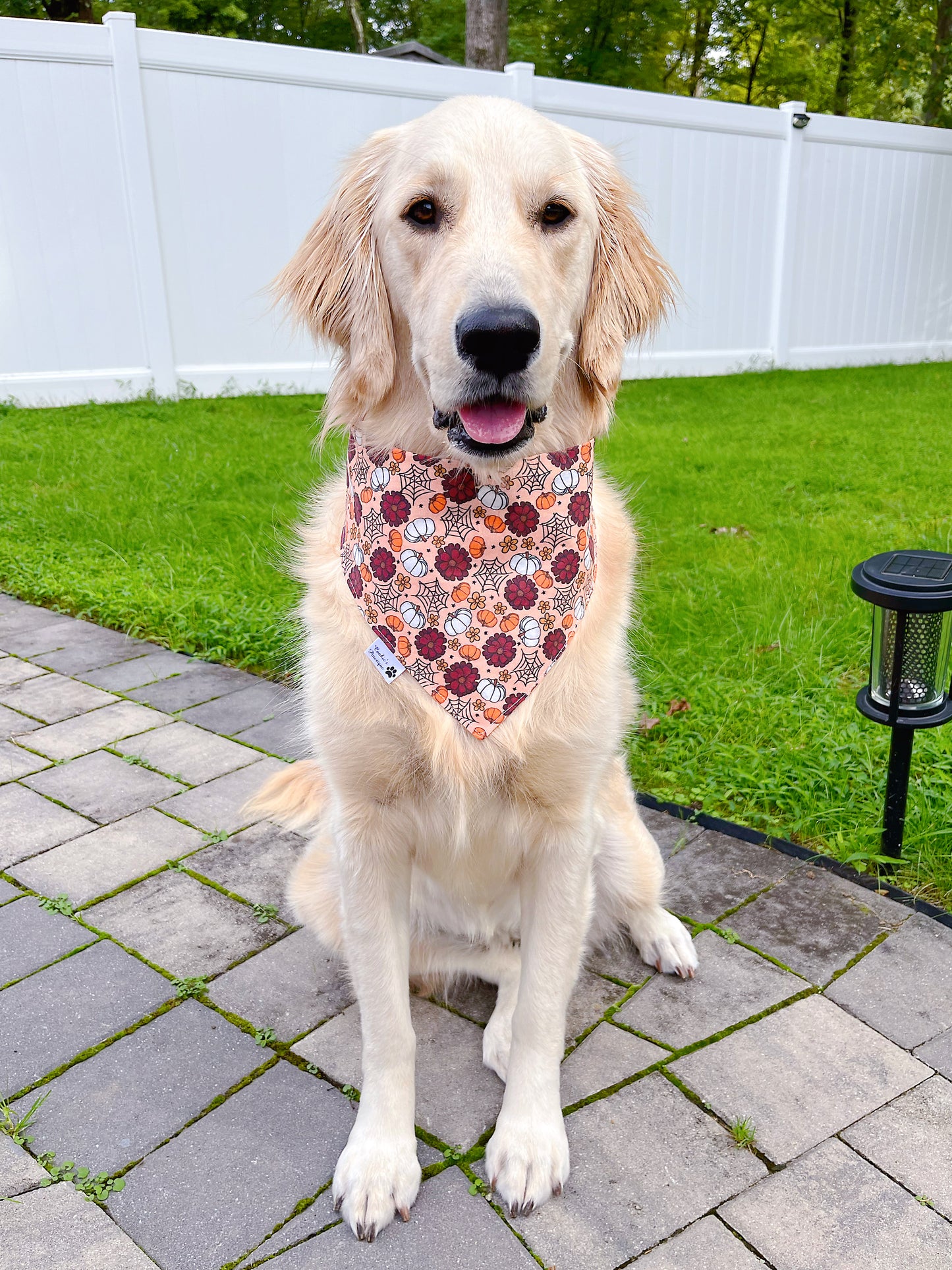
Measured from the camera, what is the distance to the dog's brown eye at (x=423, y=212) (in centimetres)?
178

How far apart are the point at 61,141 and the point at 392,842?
8244 mm

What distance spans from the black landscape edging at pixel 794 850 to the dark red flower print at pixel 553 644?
1.21 metres

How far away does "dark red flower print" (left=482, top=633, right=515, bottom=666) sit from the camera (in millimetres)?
1902

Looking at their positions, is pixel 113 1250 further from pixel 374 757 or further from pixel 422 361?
pixel 422 361

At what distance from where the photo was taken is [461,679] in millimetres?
1892

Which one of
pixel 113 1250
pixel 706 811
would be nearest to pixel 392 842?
pixel 113 1250

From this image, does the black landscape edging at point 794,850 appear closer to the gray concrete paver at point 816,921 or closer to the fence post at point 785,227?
the gray concrete paver at point 816,921

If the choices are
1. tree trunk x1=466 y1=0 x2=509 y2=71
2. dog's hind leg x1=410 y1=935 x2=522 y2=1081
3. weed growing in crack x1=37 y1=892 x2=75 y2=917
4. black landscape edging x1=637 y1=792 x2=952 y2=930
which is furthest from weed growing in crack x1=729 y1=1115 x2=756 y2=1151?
tree trunk x1=466 y1=0 x2=509 y2=71

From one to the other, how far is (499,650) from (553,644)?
12 cm

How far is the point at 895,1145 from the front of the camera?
72.1 inches

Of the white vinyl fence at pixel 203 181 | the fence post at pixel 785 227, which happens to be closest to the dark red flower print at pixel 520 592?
the white vinyl fence at pixel 203 181

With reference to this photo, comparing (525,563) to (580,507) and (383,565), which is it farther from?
(383,565)

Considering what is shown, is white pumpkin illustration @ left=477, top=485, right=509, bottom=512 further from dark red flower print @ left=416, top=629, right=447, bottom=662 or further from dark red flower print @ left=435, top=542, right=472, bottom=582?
dark red flower print @ left=416, top=629, right=447, bottom=662

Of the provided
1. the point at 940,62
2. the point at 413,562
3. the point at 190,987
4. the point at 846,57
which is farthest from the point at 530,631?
the point at 846,57
